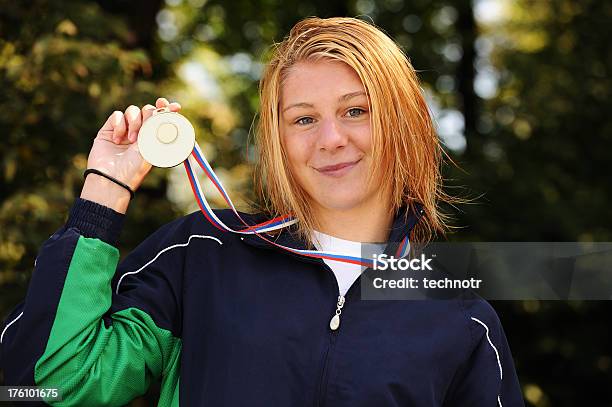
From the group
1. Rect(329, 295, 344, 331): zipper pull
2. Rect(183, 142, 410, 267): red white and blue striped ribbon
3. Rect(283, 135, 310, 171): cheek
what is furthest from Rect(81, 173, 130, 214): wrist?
Rect(329, 295, 344, 331): zipper pull

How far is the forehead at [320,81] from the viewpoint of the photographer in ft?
6.85

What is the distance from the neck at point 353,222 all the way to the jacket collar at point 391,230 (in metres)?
0.06

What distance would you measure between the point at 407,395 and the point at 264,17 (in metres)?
5.79

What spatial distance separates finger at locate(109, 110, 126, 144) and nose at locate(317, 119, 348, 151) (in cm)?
51

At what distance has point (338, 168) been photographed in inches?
83.4

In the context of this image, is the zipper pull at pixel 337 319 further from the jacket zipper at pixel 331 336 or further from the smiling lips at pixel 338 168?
the smiling lips at pixel 338 168

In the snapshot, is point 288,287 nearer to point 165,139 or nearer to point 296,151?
point 296,151

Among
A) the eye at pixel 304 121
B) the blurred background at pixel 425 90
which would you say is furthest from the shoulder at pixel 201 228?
the blurred background at pixel 425 90

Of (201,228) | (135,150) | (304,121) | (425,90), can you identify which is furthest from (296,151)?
(425,90)

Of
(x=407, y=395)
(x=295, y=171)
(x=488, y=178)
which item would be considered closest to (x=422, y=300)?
(x=407, y=395)

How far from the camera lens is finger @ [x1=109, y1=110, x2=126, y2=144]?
2.02m

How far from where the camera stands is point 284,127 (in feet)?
7.18

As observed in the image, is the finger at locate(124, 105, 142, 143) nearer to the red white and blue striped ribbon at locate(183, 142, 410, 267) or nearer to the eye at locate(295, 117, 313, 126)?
the red white and blue striped ribbon at locate(183, 142, 410, 267)

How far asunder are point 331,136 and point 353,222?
0.30 metres
